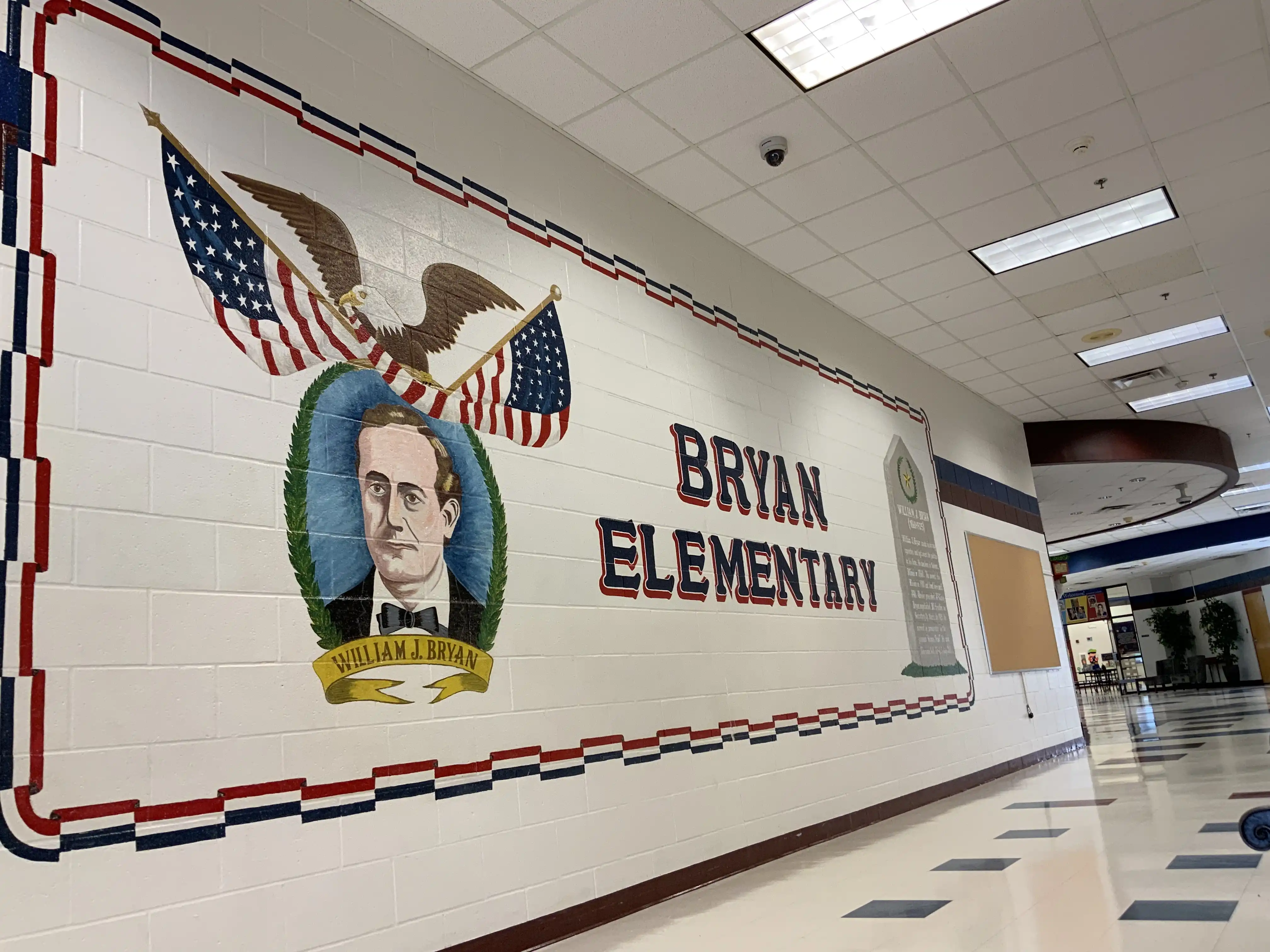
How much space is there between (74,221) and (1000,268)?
5.83 metres

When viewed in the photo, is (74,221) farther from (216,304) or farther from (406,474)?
(406,474)

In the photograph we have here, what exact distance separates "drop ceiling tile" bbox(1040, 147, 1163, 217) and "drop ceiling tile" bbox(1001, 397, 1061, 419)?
4.01m

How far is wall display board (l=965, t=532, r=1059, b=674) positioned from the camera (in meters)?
8.22

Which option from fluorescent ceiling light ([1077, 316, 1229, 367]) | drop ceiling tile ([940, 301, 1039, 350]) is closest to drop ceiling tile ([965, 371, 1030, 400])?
fluorescent ceiling light ([1077, 316, 1229, 367])

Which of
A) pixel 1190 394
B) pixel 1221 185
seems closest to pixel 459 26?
pixel 1221 185

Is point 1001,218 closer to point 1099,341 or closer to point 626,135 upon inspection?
point 626,135

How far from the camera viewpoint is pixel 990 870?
3.85 m

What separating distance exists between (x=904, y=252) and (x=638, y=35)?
2878mm

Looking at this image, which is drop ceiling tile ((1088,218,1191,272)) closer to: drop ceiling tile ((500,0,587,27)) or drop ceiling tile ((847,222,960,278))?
drop ceiling tile ((847,222,960,278))

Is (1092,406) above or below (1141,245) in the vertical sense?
below

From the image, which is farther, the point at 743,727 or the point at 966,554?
the point at 966,554

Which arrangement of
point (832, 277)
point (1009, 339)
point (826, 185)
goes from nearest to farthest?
point (826, 185) → point (832, 277) → point (1009, 339)

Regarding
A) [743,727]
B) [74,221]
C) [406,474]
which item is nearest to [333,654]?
[406,474]

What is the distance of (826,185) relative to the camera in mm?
5301
